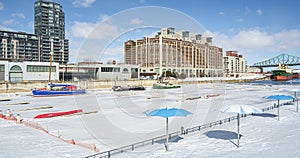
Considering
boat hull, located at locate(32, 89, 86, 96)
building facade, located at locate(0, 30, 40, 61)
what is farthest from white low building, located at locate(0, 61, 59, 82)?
Answer: building facade, located at locate(0, 30, 40, 61)

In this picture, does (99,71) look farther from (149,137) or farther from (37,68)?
(149,137)

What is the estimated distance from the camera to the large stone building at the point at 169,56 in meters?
140

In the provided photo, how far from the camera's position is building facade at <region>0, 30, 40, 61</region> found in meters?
127

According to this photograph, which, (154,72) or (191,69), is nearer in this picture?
(154,72)

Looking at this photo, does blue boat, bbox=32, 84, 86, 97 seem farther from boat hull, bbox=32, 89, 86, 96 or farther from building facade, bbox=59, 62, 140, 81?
building facade, bbox=59, 62, 140, 81

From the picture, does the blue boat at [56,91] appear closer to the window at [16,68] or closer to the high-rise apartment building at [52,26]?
the window at [16,68]

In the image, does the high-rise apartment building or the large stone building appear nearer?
the large stone building

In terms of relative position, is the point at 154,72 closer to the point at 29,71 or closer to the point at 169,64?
the point at 169,64

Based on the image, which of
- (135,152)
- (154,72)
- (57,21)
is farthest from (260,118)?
(57,21)

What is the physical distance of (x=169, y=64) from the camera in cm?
14188

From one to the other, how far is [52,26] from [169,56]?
80090 mm

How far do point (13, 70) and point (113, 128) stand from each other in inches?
2283

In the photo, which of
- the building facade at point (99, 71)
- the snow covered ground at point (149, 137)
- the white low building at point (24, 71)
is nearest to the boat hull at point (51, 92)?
the white low building at point (24, 71)

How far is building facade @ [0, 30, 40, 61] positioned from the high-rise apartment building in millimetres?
7956
